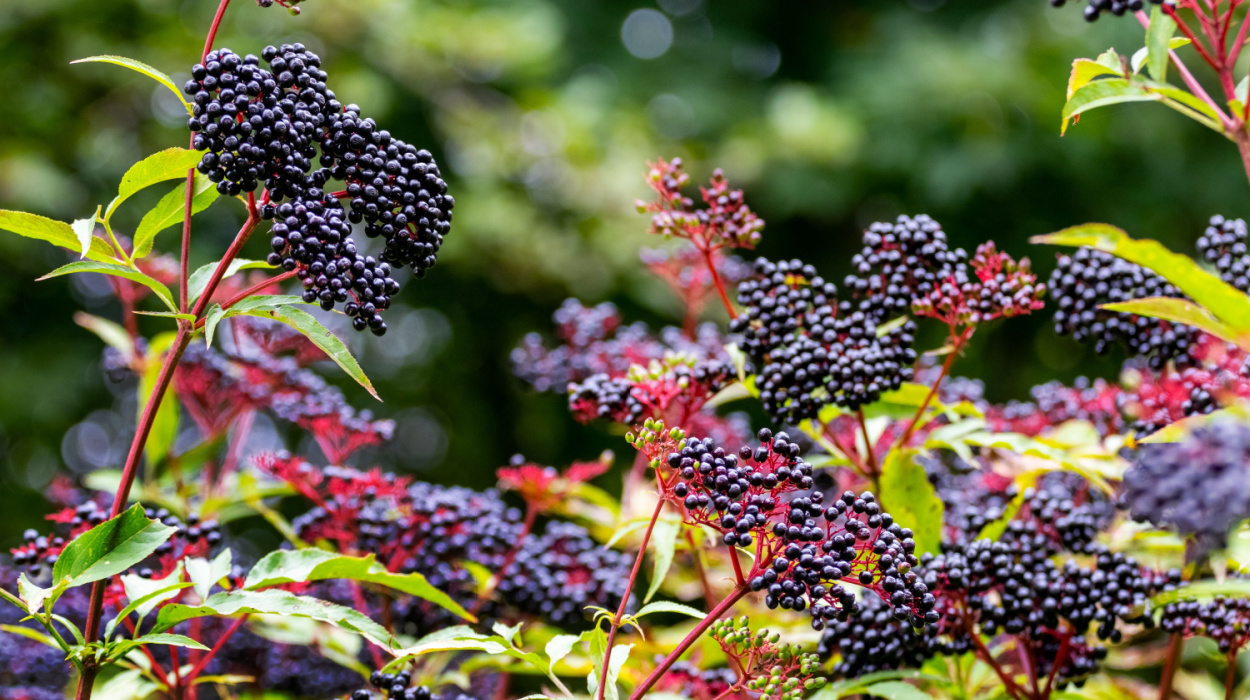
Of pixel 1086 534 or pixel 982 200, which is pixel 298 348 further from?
pixel 982 200

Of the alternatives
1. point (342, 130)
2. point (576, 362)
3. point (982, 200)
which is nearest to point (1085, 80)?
point (342, 130)

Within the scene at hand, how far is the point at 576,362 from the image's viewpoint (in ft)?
7.01

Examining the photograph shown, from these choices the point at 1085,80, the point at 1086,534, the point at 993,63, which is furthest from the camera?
the point at 993,63

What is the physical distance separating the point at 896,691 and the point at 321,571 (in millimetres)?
858

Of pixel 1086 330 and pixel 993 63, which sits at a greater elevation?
pixel 993 63

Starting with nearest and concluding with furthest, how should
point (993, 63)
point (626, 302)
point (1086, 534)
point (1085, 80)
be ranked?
point (1085, 80) → point (1086, 534) → point (993, 63) → point (626, 302)

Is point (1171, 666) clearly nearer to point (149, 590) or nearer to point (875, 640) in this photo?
point (875, 640)

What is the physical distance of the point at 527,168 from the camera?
20.4ft

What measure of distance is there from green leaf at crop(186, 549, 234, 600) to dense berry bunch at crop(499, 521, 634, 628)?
594 mm

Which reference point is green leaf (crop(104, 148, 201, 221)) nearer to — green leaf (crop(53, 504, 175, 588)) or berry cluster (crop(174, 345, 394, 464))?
green leaf (crop(53, 504, 175, 588))

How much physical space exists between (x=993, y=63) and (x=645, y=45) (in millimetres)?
3334

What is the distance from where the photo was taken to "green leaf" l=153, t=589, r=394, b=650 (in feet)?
3.81

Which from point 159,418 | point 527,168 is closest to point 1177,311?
point 159,418

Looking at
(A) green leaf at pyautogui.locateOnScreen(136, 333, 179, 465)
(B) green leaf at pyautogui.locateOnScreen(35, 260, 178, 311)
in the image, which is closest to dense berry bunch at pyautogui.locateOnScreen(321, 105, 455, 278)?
(B) green leaf at pyautogui.locateOnScreen(35, 260, 178, 311)
